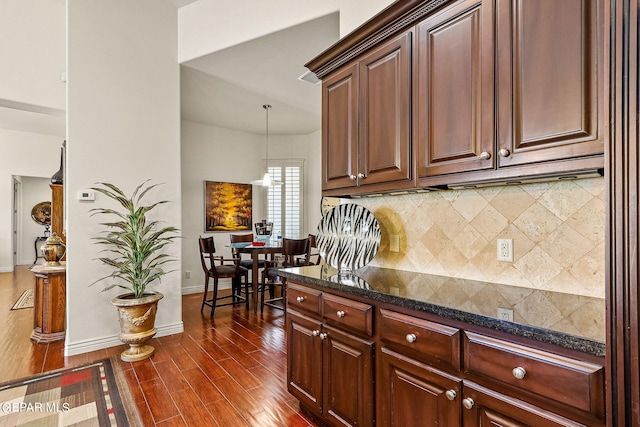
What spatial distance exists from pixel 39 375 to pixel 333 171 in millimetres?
2929

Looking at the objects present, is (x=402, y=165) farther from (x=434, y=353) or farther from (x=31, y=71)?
(x=31, y=71)

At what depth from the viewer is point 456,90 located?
1478mm

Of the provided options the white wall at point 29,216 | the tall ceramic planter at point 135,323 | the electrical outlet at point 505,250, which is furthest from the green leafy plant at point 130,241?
the white wall at point 29,216

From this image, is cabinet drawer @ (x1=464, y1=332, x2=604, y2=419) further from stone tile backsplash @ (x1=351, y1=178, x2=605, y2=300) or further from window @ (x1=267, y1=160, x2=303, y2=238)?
window @ (x1=267, y1=160, x2=303, y2=238)

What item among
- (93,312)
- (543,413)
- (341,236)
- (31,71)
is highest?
(31,71)

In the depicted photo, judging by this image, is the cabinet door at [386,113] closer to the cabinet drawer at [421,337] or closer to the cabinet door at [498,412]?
the cabinet drawer at [421,337]

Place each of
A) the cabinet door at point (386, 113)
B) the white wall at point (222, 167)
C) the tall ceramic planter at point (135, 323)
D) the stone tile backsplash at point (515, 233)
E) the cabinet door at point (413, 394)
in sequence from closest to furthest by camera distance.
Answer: the cabinet door at point (413, 394) < the stone tile backsplash at point (515, 233) < the cabinet door at point (386, 113) < the tall ceramic planter at point (135, 323) < the white wall at point (222, 167)

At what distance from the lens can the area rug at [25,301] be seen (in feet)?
15.5

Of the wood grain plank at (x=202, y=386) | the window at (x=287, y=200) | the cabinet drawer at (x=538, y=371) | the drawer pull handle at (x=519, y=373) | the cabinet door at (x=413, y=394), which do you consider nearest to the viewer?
the cabinet drawer at (x=538, y=371)

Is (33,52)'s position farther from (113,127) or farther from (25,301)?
(25,301)

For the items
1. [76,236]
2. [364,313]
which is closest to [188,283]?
[76,236]

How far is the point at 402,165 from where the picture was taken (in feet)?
5.68

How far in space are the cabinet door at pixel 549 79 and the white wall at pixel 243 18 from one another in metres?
1.27

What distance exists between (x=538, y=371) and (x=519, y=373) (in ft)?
0.18
